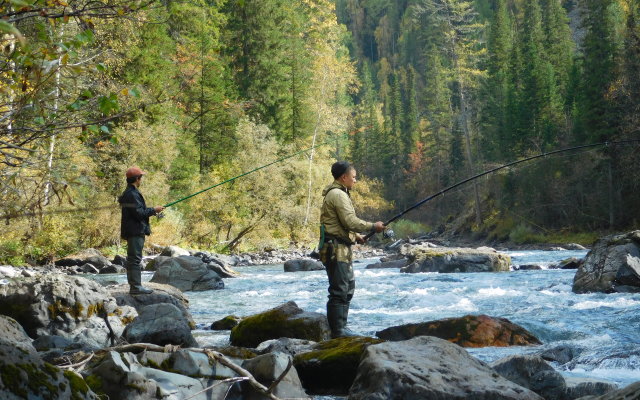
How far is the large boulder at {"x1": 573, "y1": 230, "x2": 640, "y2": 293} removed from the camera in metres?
10.7

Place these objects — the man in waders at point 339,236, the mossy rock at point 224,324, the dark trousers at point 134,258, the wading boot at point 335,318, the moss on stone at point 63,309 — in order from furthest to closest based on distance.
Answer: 1. the mossy rock at point 224,324
2. the dark trousers at point 134,258
3. the moss on stone at point 63,309
4. the wading boot at point 335,318
5. the man in waders at point 339,236

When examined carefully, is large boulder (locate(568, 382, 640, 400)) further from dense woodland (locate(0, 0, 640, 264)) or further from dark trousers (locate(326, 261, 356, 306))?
→ dense woodland (locate(0, 0, 640, 264))

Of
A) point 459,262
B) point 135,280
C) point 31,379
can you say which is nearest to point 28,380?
point 31,379

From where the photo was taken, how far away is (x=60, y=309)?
7.09 meters

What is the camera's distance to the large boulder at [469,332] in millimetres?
6742

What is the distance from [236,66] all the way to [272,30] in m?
2.97

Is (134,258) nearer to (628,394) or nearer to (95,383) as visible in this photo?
(95,383)

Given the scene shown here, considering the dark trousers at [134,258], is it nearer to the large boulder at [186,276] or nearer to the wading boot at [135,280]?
the wading boot at [135,280]

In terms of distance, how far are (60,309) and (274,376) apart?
3.87 meters

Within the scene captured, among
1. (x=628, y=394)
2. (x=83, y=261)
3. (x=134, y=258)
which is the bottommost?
(x=628, y=394)

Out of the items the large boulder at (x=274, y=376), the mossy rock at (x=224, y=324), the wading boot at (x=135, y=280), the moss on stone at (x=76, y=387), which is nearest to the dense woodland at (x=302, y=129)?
the wading boot at (x=135, y=280)

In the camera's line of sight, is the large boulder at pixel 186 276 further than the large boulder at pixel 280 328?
Yes

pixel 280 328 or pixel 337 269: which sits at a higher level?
pixel 337 269

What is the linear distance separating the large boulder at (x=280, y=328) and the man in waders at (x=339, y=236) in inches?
23.6
